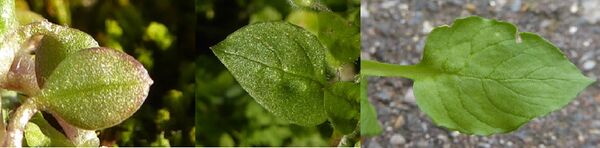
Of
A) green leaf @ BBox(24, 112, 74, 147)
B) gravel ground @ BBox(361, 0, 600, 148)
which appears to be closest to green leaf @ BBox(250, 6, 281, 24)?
green leaf @ BBox(24, 112, 74, 147)

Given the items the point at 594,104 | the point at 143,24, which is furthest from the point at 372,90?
the point at 143,24

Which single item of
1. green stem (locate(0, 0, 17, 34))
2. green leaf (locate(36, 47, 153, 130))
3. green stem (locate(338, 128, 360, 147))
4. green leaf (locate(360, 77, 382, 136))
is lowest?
green stem (locate(338, 128, 360, 147))

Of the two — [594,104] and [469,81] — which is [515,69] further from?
[594,104]

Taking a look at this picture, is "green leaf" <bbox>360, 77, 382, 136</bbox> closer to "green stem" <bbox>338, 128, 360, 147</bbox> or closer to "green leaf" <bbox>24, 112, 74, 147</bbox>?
"green stem" <bbox>338, 128, 360, 147</bbox>

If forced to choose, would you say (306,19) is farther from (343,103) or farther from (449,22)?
(449,22)

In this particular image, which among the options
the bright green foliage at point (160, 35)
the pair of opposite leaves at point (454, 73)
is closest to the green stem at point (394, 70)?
the pair of opposite leaves at point (454, 73)

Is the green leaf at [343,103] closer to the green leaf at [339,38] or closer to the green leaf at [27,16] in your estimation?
the green leaf at [339,38]
